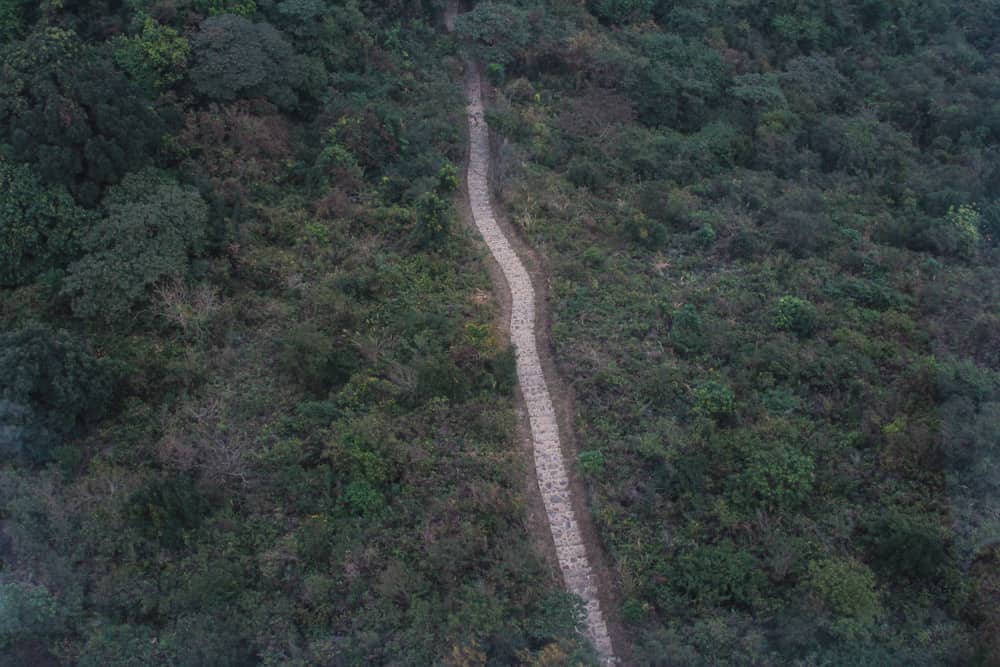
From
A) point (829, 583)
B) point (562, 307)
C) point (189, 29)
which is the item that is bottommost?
point (829, 583)

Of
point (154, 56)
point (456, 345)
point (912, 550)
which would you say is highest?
point (154, 56)

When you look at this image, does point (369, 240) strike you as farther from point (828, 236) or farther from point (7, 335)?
point (828, 236)

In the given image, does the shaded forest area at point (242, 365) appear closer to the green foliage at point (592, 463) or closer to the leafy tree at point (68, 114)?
the leafy tree at point (68, 114)

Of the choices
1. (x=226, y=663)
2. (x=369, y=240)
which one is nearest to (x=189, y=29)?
(x=369, y=240)

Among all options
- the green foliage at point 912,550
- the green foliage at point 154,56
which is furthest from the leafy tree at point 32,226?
the green foliage at point 912,550

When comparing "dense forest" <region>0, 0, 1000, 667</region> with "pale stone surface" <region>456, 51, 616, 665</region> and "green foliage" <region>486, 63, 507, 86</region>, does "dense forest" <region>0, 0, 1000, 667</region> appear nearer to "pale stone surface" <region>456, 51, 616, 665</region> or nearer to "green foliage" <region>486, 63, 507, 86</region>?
"green foliage" <region>486, 63, 507, 86</region>

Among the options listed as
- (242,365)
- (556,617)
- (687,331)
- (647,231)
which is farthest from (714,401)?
(242,365)

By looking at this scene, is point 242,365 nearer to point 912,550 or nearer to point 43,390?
point 43,390
